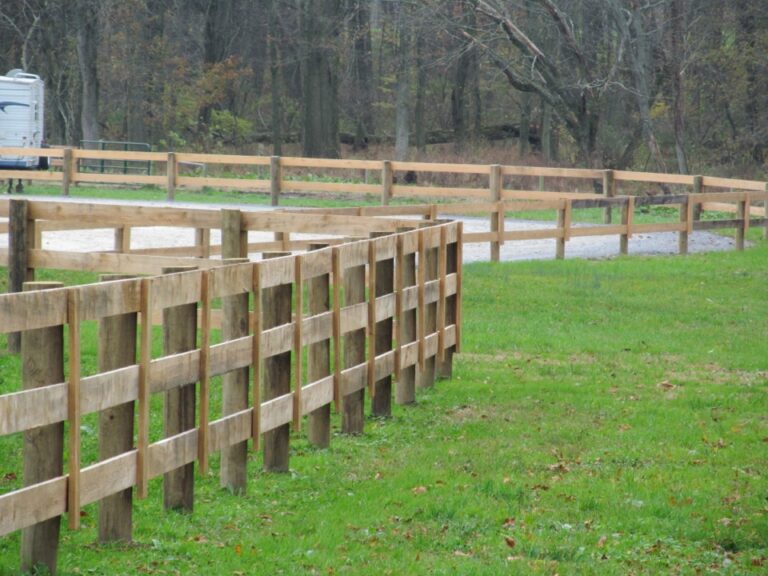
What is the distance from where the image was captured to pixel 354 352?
33.4ft

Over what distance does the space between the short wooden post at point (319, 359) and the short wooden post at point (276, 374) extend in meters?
0.66

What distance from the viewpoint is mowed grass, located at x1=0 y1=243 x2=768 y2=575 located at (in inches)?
279

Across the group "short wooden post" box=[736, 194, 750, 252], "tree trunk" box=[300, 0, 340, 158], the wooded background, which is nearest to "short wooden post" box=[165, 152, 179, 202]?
the wooded background

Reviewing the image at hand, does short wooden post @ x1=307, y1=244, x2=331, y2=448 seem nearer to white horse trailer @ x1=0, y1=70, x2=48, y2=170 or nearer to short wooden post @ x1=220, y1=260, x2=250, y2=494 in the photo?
short wooden post @ x1=220, y1=260, x2=250, y2=494

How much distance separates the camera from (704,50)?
2009 inches

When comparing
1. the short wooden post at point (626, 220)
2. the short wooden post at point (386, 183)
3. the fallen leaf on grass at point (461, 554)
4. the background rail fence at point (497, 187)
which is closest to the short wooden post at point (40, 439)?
the fallen leaf on grass at point (461, 554)

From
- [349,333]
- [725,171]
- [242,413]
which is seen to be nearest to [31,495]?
[242,413]

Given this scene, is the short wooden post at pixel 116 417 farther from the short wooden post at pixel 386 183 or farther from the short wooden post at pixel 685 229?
the short wooden post at pixel 386 183

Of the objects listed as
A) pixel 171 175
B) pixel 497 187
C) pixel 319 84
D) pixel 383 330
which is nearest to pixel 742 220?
pixel 497 187

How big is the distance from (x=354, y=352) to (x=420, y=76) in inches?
2109

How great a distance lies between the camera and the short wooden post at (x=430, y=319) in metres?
12.1

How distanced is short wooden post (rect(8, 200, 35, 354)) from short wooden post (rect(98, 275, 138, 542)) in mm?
5639

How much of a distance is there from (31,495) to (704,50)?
47971 mm

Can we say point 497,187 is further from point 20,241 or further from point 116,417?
point 116,417
